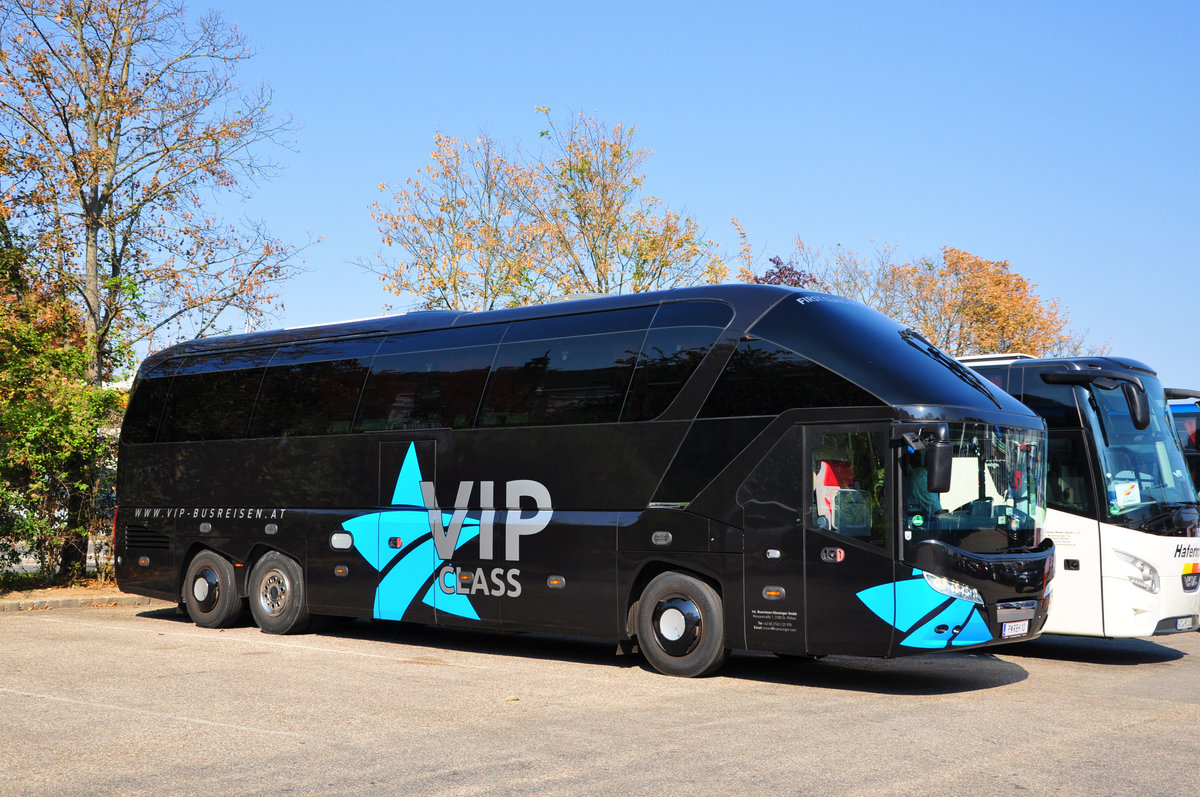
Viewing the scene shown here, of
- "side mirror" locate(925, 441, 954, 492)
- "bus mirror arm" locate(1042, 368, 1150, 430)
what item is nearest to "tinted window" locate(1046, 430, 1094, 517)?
"bus mirror arm" locate(1042, 368, 1150, 430)

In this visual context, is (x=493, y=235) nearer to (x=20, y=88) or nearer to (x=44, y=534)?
(x=20, y=88)

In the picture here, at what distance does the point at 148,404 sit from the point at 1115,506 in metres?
12.4

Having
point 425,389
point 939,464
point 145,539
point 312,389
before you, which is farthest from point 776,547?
point 145,539

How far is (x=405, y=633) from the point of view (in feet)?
51.5

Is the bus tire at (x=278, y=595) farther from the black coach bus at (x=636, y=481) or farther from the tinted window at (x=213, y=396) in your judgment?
the tinted window at (x=213, y=396)

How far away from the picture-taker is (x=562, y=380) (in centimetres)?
1255

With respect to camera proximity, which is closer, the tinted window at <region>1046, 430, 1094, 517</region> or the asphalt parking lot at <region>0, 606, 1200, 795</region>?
the asphalt parking lot at <region>0, 606, 1200, 795</region>

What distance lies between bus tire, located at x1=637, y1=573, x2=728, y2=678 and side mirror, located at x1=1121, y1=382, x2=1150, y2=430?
15.8 ft

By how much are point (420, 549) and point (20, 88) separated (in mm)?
13645

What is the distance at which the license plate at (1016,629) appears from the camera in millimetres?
10531

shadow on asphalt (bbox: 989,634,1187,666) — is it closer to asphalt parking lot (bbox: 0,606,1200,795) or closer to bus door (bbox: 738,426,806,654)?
asphalt parking lot (bbox: 0,606,1200,795)

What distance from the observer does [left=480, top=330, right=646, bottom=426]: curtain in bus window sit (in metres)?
12.1

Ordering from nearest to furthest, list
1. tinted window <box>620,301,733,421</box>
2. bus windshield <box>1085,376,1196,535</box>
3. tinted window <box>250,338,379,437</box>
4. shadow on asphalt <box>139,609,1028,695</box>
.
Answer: shadow on asphalt <box>139,609,1028,695</box>, tinted window <box>620,301,733,421</box>, bus windshield <box>1085,376,1196,535</box>, tinted window <box>250,338,379,437</box>

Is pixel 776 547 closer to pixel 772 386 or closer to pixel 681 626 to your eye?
pixel 681 626
